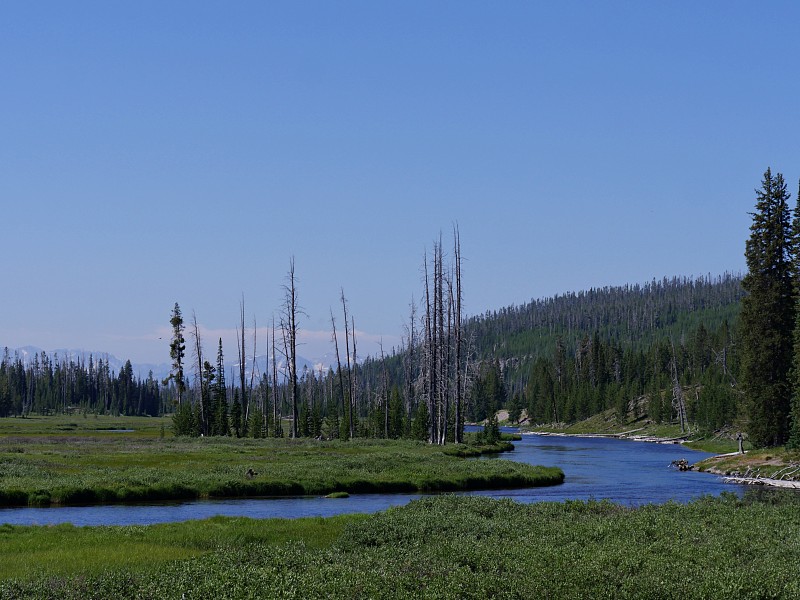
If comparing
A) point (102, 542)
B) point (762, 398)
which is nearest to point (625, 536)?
point (102, 542)

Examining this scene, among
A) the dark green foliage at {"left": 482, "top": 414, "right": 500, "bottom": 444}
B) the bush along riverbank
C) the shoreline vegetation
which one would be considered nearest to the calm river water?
the shoreline vegetation

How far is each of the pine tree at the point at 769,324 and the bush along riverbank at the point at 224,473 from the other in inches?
730

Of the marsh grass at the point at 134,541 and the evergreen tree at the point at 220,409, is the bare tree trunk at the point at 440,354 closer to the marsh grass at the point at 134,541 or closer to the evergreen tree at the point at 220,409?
the evergreen tree at the point at 220,409

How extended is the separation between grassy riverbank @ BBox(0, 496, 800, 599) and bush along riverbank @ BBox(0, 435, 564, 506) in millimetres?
12258

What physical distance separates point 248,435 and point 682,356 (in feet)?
364

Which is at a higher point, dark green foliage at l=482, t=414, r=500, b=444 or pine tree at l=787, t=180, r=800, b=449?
pine tree at l=787, t=180, r=800, b=449

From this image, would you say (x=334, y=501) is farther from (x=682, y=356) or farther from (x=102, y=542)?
(x=682, y=356)

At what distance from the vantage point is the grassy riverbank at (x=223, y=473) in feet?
141

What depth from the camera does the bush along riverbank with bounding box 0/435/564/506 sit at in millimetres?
42812

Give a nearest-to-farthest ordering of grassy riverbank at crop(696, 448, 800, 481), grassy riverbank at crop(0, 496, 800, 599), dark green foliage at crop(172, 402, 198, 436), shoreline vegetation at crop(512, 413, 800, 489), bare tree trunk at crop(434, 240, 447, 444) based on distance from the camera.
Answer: grassy riverbank at crop(0, 496, 800, 599)
grassy riverbank at crop(696, 448, 800, 481)
shoreline vegetation at crop(512, 413, 800, 489)
bare tree trunk at crop(434, 240, 447, 444)
dark green foliage at crop(172, 402, 198, 436)

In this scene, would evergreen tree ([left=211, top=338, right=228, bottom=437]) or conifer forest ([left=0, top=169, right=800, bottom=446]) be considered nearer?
conifer forest ([left=0, top=169, right=800, bottom=446])

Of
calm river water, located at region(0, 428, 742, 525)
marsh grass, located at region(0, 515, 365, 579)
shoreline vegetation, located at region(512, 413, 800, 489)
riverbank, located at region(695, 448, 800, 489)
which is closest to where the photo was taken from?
marsh grass, located at region(0, 515, 365, 579)

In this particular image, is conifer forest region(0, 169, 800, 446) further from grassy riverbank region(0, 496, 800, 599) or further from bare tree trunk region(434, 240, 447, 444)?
grassy riverbank region(0, 496, 800, 599)

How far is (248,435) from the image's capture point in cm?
10888
